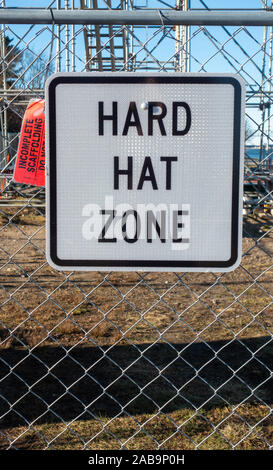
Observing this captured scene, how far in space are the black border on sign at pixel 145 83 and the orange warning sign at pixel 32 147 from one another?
0.55 feet

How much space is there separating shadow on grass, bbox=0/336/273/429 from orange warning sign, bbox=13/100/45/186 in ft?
4.98

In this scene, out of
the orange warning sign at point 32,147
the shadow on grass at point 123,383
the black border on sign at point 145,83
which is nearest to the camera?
the black border on sign at point 145,83

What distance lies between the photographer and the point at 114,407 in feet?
11.7

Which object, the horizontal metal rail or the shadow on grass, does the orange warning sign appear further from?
the shadow on grass

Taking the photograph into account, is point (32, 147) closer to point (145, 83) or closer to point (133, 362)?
point (145, 83)

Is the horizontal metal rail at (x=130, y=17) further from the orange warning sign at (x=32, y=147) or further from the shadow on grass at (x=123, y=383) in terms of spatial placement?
the shadow on grass at (x=123, y=383)

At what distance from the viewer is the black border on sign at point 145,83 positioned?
1940mm

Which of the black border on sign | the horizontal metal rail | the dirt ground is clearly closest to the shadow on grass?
the dirt ground

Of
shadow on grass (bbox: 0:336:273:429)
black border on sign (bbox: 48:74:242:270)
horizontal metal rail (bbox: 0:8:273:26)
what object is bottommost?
shadow on grass (bbox: 0:336:273:429)

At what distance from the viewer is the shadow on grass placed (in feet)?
11.4

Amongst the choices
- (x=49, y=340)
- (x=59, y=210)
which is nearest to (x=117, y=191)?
(x=59, y=210)

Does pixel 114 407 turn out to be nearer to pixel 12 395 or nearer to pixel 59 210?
pixel 12 395

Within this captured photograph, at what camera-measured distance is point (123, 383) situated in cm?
393

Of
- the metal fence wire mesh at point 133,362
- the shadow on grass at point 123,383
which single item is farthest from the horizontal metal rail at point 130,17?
the shadow on grass at point 123,383
